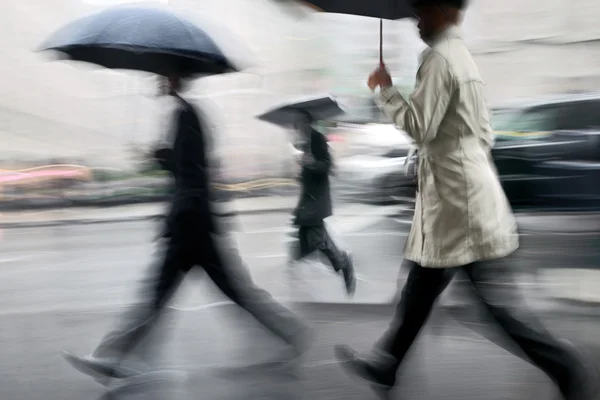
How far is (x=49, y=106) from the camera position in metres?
5.46

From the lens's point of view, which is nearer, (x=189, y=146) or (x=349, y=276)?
(x=189, y=146)

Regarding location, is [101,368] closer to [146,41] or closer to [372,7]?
[146,41]

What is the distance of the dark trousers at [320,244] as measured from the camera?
5.28m

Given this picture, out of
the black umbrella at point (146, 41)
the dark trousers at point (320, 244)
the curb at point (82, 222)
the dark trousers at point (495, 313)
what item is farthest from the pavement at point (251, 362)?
the black umbrella at point (146, 41)

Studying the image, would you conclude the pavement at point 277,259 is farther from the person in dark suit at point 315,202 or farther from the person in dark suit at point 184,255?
the person in dark suit at point 184,255

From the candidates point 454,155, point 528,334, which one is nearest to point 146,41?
point 454,155

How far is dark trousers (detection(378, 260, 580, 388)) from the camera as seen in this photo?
3035 millimetres

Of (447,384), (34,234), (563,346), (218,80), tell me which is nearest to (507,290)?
(563,346)

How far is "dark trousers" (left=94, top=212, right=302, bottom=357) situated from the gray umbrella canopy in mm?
1722

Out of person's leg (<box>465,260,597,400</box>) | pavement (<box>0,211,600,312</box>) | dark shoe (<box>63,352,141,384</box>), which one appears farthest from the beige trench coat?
pavement (<box>0,211,600,312</box>)

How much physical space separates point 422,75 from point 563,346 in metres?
1.26

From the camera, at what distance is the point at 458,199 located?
3.06 meters

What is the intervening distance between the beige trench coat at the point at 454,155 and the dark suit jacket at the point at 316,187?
195 centimetres

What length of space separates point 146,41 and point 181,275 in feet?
3.73
